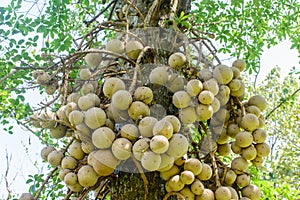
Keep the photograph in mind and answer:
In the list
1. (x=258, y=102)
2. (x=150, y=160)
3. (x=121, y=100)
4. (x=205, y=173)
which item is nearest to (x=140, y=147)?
(x=150, y=160)

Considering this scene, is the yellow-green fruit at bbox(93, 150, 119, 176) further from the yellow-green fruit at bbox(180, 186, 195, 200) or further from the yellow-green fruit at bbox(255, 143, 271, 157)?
the yellow-green fruit at bbox(255, 143, 271, 157)

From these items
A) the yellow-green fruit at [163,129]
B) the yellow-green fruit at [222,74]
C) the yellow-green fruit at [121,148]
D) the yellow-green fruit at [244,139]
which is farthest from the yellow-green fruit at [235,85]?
the yellow-green fruit at [121,148]

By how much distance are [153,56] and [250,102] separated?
1.39 feet

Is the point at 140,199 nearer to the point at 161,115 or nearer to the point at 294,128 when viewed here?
the point at 161,115

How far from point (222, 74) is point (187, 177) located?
0.42 m

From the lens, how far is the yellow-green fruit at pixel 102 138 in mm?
1196

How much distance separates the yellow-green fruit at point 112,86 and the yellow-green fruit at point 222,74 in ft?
1.21

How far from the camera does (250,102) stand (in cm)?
160

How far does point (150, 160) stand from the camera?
1.17 meters

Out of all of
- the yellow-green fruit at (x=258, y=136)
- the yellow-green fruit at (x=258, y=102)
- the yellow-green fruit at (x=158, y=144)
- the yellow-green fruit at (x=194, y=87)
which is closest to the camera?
the yellow-green fruit at (x=158, y=144)

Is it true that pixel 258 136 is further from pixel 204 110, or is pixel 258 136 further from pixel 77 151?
pixel 77 151

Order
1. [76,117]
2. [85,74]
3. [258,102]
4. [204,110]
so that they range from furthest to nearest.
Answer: [258,102] → [85,74] → [204,110] → [76,117]

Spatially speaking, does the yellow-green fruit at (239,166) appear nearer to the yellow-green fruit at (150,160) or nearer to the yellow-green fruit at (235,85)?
the yellow-green fruit at (235,85)

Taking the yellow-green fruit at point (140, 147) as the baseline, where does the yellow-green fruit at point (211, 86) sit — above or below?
above
